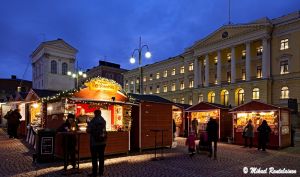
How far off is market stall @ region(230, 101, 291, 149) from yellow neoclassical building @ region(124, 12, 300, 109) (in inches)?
1074

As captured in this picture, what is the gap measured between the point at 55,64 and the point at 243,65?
3558 centimetres

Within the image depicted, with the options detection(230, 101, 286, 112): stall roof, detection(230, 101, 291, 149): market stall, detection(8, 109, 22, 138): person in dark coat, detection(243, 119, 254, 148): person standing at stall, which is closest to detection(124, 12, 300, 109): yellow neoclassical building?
detection(230, 101, 291, 149): market stall

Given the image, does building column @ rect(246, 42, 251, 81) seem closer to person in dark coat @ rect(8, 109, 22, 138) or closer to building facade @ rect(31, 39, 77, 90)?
building facade @ rect(31, 39, 77, 90)

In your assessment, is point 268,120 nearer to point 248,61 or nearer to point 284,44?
point 284,44

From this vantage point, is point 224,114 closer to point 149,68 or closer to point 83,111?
point 83,111

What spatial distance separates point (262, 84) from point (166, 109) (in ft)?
117

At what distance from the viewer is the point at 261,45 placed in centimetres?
5128

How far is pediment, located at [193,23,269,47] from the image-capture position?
165ft

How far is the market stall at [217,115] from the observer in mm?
24297

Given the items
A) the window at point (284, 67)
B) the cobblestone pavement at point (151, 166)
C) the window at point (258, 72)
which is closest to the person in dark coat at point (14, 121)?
the cobblestone pavement at point (151, 166)

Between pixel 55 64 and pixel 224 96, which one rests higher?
pixel 55 64

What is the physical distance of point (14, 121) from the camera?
20656 mm

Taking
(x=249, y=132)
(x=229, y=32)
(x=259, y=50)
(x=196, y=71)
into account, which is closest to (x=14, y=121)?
(x=249, y=132)

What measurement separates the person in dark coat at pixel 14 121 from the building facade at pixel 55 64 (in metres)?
34.6
